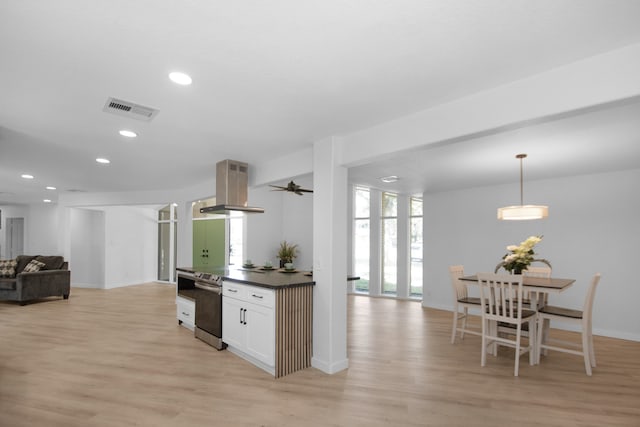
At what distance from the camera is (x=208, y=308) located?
14.5ft

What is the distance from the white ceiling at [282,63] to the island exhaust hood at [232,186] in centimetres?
72

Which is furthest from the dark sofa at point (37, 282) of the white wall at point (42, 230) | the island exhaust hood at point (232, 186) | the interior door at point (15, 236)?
the island exhaust hood at point (232, 186)

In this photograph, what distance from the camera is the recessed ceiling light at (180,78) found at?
223cm

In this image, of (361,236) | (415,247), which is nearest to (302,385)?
(415,247)

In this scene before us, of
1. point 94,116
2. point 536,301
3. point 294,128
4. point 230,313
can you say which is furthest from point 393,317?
point 94,116

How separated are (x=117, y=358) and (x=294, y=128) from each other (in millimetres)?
3176

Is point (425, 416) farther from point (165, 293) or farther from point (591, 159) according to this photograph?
point (165, 293)

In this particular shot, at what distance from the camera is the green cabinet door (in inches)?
344

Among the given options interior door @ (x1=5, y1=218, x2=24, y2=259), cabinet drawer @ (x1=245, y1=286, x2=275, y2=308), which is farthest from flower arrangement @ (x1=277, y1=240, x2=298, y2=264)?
A: interior door @ (x1=5, y1=218, x2=24, y2=259)

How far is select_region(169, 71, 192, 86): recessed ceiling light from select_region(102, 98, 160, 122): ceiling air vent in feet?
2.12

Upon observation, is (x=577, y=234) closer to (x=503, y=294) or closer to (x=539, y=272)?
(x=539, y=272)

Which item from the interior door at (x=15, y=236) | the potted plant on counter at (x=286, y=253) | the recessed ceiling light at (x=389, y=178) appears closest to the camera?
the recessed ceiling light at (x=389, y=178)

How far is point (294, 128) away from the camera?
131 inches

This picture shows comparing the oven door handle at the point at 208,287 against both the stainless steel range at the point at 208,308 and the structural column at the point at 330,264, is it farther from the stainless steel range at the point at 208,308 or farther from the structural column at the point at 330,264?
the structural column at the point at 330,264
